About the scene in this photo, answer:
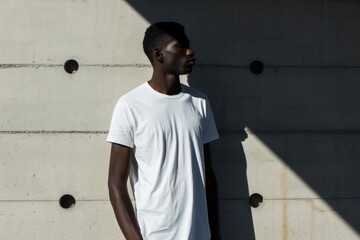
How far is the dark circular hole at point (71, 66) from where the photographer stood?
3.85 meters

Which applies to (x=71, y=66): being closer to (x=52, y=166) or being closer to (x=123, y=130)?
(x=52, y=166)

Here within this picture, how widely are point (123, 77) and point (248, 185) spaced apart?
99 cm

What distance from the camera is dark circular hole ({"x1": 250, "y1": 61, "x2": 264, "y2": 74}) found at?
397 cm

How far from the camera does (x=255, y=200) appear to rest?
3.98 m

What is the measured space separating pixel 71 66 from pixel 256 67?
111 centimetres

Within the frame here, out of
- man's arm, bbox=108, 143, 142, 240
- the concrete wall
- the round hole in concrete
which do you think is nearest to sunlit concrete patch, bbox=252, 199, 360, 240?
the concrete wall

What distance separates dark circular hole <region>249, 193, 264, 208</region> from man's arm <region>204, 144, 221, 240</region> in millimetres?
361

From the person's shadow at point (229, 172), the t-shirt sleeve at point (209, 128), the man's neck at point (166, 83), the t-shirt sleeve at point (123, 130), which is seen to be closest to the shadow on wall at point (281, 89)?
the person's shadow at point (229, 172)

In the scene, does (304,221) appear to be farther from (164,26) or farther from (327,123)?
(164,26)

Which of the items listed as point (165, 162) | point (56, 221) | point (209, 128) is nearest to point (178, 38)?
point (209, 128)

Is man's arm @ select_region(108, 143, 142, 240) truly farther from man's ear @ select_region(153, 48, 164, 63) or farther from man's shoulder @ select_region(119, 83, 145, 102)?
man's ear @ select_region(153, 48, 164, 63)

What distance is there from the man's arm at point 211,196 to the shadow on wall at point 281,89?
256 mm

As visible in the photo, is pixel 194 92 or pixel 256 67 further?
pixel 256 67

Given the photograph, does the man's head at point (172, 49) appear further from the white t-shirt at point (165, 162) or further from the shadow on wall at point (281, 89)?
the shadow on wall at point (281, 89)
